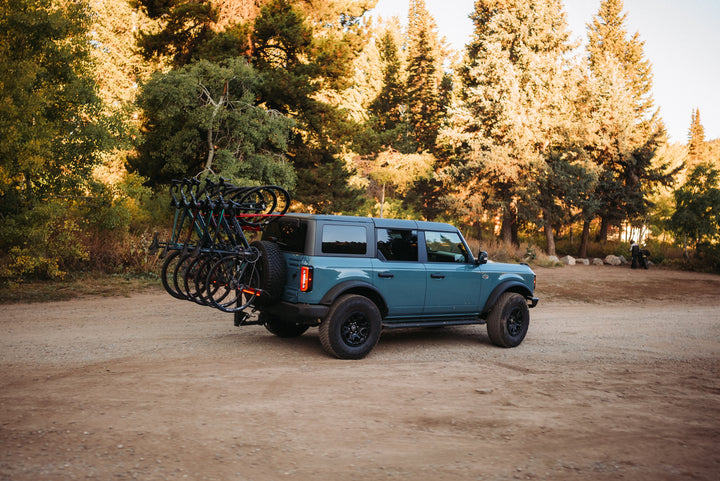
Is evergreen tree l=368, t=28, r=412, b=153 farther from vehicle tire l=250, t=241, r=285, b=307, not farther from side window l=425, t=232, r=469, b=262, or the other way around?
vehicle tire l=250, t=241, r=285, b=307

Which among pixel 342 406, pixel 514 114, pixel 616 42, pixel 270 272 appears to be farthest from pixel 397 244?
pixel 616 42

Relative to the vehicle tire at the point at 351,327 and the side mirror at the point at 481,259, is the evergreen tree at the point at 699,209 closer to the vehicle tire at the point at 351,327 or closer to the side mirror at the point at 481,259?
the side mirror at the point at 481,259

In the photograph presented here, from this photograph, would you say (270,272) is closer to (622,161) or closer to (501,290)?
(501,290)

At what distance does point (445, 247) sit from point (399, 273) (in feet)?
3.72

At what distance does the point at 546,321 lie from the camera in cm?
1280

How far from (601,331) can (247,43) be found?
17262 millimetres

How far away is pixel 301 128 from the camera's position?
2298 cm

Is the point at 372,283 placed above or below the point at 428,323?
above

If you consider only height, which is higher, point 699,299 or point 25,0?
point 25,0

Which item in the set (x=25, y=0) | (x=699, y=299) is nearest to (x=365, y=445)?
(x=25, y=0)

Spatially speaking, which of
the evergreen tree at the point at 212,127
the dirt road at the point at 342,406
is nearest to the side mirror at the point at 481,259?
the dirt road at the point at 342,406

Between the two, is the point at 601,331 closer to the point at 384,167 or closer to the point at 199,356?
the point at 199,356

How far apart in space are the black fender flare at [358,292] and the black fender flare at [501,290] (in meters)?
2.05

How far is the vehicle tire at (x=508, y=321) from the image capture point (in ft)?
30.6
